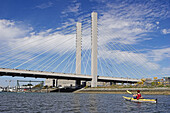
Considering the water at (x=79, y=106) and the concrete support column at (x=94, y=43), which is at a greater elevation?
the concrete support column at (x=94, y=43)

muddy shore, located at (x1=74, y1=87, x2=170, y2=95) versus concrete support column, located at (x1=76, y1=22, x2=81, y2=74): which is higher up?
concrete support column, located at (x1=76, y1=22, x2=81, y2=74)

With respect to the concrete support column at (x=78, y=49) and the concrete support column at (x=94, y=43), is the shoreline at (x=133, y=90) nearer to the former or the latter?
the concrete support column at (x=94, y=43)

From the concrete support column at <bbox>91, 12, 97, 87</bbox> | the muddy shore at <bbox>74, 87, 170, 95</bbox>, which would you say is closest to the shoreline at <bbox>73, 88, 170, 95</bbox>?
the muddy shore at <bbox>74, 87, 170, 95</bbox>

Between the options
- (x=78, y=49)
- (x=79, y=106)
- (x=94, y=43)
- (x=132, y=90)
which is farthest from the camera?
(x=78, y=49)

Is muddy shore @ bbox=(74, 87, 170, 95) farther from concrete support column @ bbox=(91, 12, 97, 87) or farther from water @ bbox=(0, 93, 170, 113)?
water @ bbox=(0, 93, 170, 113)

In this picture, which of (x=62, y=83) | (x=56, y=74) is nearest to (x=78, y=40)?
(x=56, y=74)

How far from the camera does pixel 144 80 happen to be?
11044 cm

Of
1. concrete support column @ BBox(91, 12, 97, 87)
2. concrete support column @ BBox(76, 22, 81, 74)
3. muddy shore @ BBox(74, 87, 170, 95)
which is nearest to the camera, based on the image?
muddy shore @ BBox(74, 87, 170, 95)

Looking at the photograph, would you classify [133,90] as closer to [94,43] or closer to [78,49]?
[94,43]

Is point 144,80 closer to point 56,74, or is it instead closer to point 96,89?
point 96,89

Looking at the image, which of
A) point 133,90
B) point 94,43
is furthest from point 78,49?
point 133,90

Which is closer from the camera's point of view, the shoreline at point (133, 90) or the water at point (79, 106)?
the water at point (79, 106)

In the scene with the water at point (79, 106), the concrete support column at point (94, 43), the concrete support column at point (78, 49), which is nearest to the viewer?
the water at point (79, 106)

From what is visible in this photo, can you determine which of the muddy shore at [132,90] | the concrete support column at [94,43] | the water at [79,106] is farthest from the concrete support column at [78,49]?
the water at [79,106]
